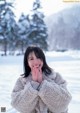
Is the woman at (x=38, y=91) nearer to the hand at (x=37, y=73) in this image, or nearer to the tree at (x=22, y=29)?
the hand at (x=37, y=73)

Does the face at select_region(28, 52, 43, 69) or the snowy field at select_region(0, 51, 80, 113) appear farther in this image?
the snowy field at select_region(0, 51, 80, 113)

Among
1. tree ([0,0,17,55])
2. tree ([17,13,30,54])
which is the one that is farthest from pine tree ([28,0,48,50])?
tree ([0,0,17,55])

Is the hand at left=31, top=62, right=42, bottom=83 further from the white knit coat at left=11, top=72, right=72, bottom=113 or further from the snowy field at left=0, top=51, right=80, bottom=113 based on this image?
the snowy field at left=0, top=51, right=80, bottom=113

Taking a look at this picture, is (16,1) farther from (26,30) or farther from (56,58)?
(56,58)

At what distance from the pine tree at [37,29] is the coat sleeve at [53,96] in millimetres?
1355

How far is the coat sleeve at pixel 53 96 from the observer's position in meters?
1.09

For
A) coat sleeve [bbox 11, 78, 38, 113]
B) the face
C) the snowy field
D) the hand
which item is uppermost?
the face

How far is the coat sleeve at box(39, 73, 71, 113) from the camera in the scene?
1.09m

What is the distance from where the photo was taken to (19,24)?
2.54 metres

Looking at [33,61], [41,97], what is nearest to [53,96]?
[41,97]

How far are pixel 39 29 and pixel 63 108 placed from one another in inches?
57.9

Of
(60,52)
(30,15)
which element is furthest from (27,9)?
(60,52)

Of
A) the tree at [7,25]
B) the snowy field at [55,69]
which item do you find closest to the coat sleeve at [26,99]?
the snowy field at [55,69]

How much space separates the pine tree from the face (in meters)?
1.31
